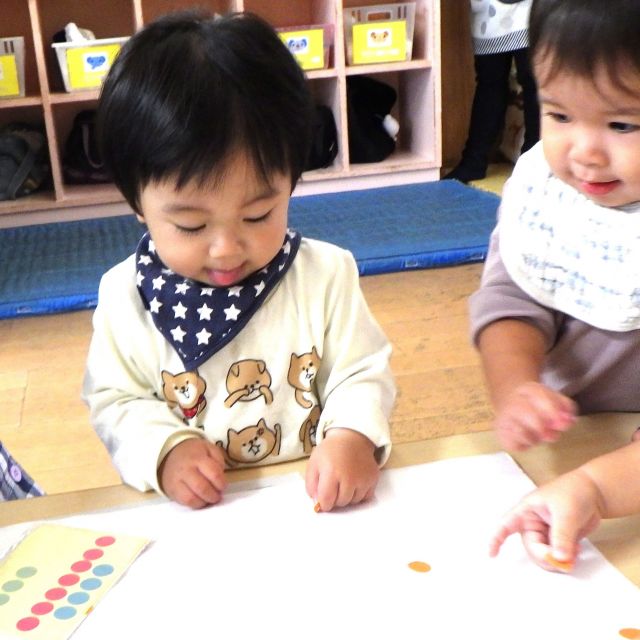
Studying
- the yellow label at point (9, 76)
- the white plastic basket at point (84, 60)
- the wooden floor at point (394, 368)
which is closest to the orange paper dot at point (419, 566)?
the wooden floor at point (394, 368)

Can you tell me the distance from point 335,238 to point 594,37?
1.77 m

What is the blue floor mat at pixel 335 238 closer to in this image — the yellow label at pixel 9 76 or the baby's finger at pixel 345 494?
the yellow label at pixel 9 76

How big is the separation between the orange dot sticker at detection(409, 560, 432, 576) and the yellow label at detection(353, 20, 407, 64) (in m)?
2.52

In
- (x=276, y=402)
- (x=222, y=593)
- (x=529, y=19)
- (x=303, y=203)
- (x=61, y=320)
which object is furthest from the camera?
(x=303, y=203)

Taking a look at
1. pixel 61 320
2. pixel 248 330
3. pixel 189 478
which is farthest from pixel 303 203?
pixel 189 478

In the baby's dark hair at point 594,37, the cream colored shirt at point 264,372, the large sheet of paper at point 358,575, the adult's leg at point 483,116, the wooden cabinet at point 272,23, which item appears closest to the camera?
the large sheet of paper at point 358,575

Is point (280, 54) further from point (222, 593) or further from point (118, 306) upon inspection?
point (222, 593)

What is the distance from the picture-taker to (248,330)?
748mm

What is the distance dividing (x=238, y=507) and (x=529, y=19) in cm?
40

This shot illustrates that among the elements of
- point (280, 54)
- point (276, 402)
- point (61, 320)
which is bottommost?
point (61, 320)

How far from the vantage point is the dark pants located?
115 inches

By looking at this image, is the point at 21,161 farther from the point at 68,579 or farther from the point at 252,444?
the point at 68,579

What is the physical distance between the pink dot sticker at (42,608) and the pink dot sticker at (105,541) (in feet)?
A: 0.19

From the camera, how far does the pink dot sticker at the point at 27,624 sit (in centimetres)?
48
